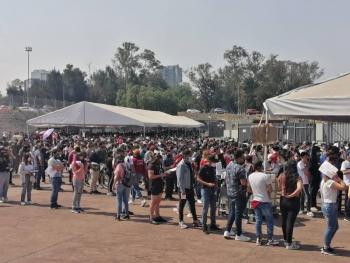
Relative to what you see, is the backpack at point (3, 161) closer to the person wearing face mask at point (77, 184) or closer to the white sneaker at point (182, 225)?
the person wearing face mask at point (77, 184)

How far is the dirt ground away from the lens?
8.88 metres

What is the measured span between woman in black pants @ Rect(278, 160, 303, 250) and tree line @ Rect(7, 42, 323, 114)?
78.3m

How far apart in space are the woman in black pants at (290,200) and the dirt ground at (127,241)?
0.30 meters

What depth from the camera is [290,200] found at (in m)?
9.27

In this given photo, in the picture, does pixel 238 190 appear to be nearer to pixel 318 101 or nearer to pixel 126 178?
pixel 318 101

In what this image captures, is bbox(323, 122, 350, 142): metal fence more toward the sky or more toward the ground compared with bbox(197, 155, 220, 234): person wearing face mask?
more toward the sky

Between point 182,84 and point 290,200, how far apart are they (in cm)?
10246

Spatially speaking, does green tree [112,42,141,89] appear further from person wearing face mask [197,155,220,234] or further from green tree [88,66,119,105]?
person wearing face mask [197,155,220,234]

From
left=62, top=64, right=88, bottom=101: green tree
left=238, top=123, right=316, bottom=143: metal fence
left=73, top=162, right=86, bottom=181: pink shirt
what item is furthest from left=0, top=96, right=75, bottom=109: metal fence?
left=73, top=162, right=86, bottom=181: pink shirt

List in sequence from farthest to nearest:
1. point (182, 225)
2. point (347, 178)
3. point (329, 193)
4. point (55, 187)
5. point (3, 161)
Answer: point (3, 161), point (55, 187), point (347, 178), point (182, 225), point (329, 193)

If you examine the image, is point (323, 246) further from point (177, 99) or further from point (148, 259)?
point (177, 99)

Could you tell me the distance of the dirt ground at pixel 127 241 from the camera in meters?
8.88

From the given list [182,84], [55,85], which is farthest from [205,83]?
[55,85]

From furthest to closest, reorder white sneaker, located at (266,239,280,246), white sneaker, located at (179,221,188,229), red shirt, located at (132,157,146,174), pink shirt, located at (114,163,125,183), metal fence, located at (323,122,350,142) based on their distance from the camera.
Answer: metal fence, located at (323,122,350,142), red shirt, located at (132,157,146,174), pink shirt, located at (114,163,125,183), white sneaker, located at (179,221,188,229), white sneaker, located at (266,239,280,246)
